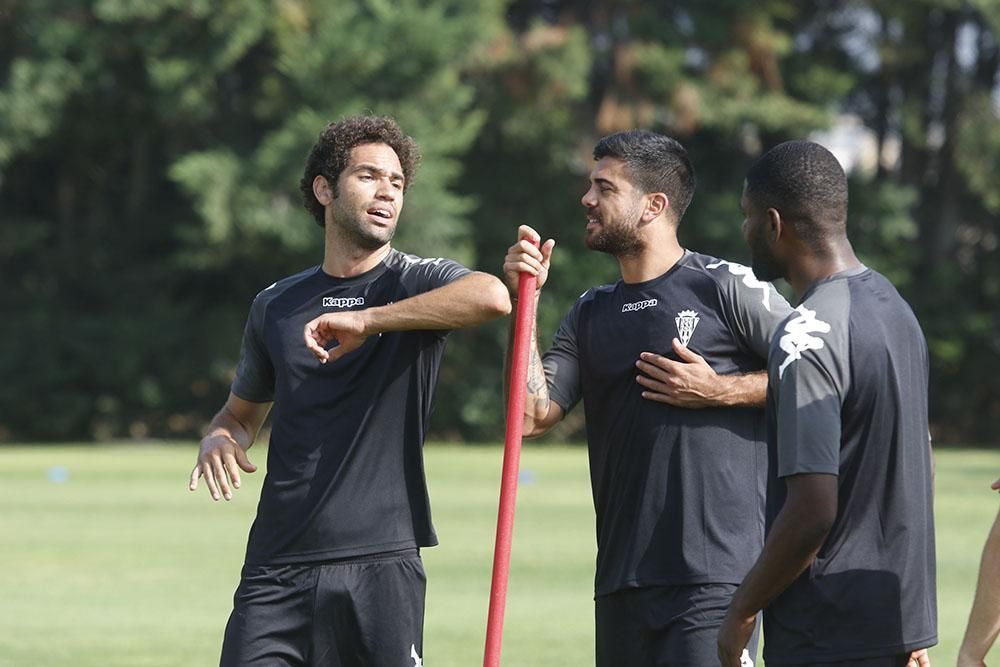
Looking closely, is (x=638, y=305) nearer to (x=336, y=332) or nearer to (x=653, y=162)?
(x=653, y=162)

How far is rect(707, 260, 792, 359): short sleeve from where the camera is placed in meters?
6.04

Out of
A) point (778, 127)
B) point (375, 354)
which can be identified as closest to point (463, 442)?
point (778, 127)

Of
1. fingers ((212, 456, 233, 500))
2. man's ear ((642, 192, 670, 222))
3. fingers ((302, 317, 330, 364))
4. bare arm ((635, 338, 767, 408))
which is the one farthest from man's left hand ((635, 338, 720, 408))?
fingers ((212, 456, 233, 500))

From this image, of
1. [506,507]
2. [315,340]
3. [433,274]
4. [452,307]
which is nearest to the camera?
[506,507]

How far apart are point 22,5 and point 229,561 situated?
2364 centimetres

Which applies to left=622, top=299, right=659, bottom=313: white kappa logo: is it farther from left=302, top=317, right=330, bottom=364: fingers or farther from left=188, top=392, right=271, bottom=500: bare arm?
left=188, top=392, right=271, bottom=500: bare arm

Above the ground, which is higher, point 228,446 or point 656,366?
point 656,366

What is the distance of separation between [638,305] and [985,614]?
167 centimetres

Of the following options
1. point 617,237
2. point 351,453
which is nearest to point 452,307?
→ point 351,453

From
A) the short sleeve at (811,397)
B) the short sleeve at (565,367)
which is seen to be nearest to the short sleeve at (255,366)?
the short sleeve at (565,367)

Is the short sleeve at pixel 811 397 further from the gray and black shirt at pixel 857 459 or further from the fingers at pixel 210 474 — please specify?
the fingers at pixel 210 474

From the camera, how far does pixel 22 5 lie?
36094mm

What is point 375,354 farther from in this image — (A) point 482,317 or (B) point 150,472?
(B) point 150,472

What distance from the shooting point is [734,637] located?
4.61m
